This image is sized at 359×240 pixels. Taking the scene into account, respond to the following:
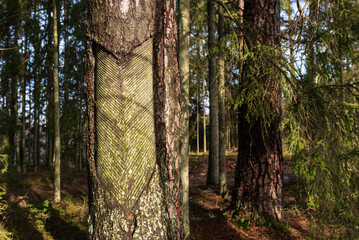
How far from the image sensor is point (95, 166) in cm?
195

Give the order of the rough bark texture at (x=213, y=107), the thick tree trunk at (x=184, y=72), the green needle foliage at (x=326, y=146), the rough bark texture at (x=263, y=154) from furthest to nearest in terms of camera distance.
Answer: the rough bark texture at (x=213, y=107)
the rough bark texture at (x=263, y=154)
the thick tree trunk at (x=184, y=72)
the green needle foliage at (x=326, y=146)

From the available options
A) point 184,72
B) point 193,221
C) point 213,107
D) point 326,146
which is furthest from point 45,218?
point 326,146

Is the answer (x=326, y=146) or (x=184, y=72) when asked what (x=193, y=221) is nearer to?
(x=184, y=72)

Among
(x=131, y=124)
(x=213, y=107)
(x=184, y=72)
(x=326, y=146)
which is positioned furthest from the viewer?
(x=213, y=107)

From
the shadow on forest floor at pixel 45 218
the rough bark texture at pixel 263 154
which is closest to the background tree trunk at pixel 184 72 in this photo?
the rough bark texture at pixel 263 154

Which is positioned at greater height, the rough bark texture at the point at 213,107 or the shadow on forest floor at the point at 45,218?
the rough bark texture at the point at 213,107

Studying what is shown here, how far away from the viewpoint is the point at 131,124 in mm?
1889

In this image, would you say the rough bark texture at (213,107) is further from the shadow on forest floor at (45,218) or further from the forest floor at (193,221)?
the shadow on forest floor at (45,218)

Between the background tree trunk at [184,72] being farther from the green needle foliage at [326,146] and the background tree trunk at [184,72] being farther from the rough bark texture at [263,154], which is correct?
the green needle foliage at [326,146]

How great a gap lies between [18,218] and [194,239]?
4.53 metres

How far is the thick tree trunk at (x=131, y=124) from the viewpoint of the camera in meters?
1.85

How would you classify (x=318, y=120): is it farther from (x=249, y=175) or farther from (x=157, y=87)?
(x=157, y=87)

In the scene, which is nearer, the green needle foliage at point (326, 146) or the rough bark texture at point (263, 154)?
the green needle foliage at point (326, 146)

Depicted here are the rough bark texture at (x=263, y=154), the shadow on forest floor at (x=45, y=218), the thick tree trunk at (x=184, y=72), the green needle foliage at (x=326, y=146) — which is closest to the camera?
the green needle foliage at (x=326, y=146)
